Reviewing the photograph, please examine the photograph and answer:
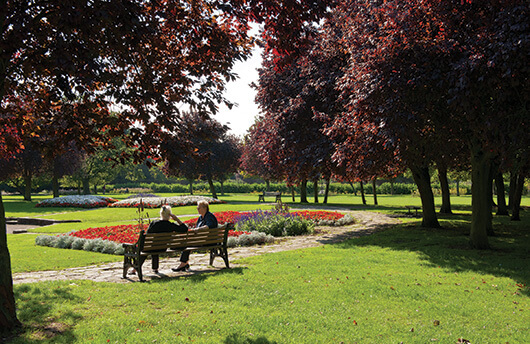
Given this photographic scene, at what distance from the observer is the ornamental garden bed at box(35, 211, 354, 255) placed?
11.4 meters

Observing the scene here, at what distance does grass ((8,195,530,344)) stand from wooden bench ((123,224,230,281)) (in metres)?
0.68

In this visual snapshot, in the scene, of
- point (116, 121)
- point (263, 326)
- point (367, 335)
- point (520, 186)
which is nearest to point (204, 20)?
point (116, 121)

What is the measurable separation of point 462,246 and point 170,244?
811 cm

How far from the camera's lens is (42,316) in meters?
5.09

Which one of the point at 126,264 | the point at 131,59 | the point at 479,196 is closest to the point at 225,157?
the point at 479,196

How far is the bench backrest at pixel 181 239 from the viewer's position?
743cm

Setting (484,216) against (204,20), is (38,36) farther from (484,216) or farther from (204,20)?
(484,216)

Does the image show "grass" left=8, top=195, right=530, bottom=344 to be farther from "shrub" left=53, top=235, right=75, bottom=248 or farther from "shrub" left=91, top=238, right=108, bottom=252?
"shrub" left=53, top=235, right=75, bottom=248

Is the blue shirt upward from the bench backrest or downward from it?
upward

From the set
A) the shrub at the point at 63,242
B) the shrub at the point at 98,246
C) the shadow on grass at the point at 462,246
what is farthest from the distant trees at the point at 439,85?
the shrub at the point at 63,242

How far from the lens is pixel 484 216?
33.2ft

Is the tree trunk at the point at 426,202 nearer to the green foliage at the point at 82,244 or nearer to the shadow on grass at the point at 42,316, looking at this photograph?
the green foliage at the point at 82,244

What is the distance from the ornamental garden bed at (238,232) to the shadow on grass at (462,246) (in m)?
2.47

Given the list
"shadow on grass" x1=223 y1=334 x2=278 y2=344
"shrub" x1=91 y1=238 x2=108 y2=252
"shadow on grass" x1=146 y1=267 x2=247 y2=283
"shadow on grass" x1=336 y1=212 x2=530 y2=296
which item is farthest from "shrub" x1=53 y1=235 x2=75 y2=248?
"shadow on grass" x1=223 y1=334 x2=278 y2=344
